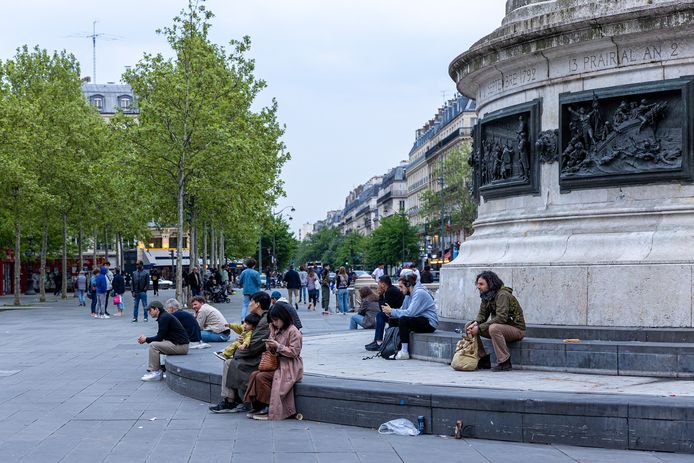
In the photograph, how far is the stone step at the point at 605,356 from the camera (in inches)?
419

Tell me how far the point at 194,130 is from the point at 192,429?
95.3 feet

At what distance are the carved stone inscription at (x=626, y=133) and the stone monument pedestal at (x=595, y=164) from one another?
0.01 meters

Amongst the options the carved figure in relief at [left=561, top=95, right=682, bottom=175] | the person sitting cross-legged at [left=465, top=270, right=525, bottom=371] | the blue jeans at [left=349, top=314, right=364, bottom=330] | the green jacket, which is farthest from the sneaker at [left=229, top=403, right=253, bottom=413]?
the blue jeans at [left=349, top=314, right=364, bottom=330]

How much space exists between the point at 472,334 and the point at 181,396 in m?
4.07

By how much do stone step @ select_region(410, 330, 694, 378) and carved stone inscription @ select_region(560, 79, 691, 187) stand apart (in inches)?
89.7

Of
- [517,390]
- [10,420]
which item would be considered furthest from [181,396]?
[517,390]

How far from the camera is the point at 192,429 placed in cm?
1042

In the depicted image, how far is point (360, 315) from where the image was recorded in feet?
72.5

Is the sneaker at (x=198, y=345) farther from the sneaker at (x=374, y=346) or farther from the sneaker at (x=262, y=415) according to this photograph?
the sneaker at (x=262, y=415)

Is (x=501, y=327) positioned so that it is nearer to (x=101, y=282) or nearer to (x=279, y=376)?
(x=279, y=376)

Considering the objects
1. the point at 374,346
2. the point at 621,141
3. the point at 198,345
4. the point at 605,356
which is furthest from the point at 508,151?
the point at 198,345

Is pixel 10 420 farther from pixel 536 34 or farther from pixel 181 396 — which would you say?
pixel 536 34

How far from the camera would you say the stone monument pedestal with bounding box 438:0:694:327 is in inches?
480

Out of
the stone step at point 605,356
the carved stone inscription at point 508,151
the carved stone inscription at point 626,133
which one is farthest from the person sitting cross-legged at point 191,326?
the carved stone inscription at point 626,133
